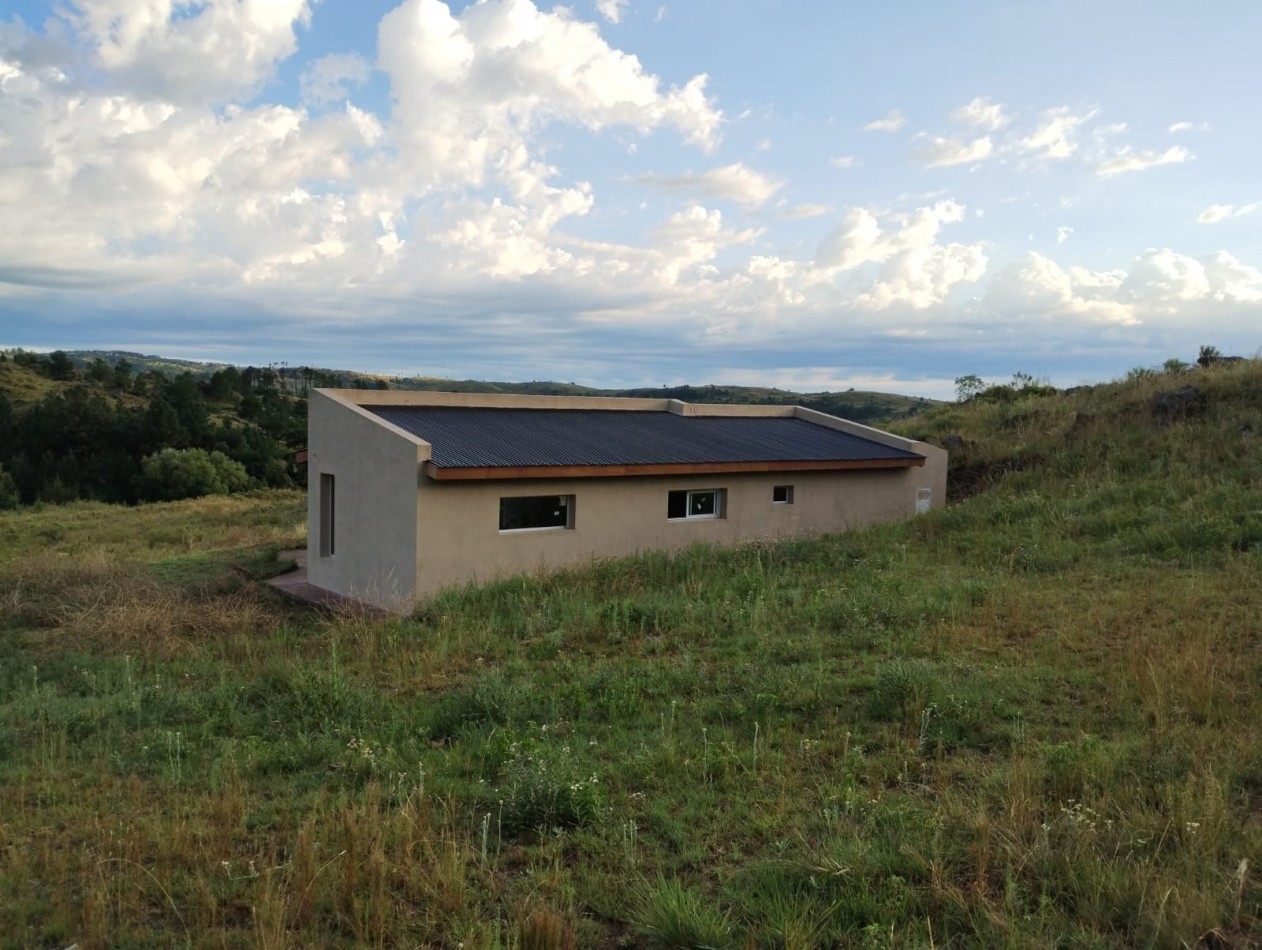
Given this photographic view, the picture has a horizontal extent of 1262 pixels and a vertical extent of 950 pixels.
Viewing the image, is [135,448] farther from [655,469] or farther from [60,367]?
[655,469]

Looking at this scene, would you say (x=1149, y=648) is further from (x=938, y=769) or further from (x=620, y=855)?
(x=620, y=855)

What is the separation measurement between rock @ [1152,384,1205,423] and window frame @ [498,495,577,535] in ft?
46.9

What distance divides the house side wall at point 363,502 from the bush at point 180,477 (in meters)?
33.9

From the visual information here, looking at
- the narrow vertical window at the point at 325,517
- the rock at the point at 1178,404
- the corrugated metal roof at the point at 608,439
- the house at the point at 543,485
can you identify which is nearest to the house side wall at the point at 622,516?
the house at the point at 543,485

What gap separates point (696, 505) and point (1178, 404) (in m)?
12.1

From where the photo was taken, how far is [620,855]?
4.54 metres

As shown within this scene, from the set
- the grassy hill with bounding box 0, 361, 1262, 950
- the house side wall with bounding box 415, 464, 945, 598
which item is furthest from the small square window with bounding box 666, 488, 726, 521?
the grassy hill with bounding box 0, 361, 1262, 950

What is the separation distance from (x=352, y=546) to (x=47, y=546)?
16.4 meters

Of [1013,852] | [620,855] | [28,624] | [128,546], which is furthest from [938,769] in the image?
[128,546]

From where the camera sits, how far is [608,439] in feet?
54.2

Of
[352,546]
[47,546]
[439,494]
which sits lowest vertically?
[47,546]

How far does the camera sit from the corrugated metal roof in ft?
47.1

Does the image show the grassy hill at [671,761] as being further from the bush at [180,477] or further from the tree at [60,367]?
the tree at [60,367]

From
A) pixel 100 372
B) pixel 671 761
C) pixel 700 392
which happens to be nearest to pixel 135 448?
pixel 100 372
